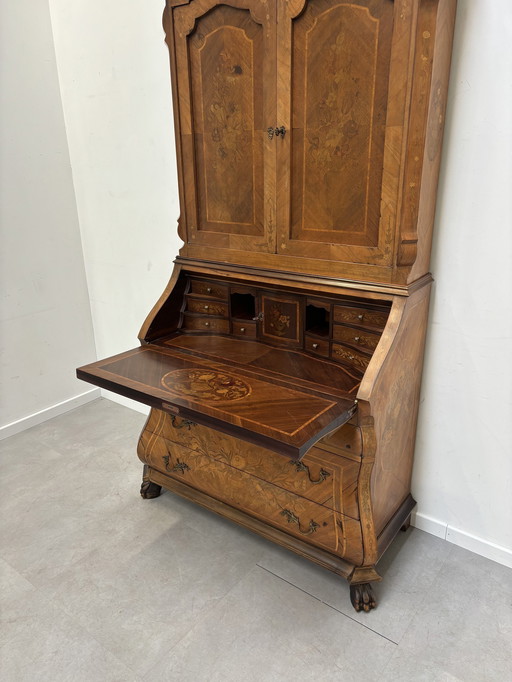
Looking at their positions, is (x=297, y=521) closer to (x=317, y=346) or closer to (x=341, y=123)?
(x=317, y=346)

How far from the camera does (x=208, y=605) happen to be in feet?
5.66

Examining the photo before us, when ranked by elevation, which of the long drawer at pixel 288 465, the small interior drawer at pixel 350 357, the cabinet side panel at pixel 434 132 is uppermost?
the cabinet side panel at pixel 434 132

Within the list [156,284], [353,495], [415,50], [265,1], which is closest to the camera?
[415,50]

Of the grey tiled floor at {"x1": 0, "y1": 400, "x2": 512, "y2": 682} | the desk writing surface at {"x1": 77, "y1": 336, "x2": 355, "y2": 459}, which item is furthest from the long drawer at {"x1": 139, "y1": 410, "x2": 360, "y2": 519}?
the grey tiled floor at {"x1": 0, "y1": 400, "x2": 512, "y2": 682}

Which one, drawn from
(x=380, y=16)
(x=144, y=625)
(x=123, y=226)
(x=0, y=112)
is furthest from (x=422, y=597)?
(x=0, y=112)

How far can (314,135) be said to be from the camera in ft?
5.10

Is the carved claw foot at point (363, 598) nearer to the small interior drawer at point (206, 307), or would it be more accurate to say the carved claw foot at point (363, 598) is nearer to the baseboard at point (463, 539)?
the baseboard at point (463, 539)

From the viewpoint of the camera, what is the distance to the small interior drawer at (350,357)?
1.63 meters

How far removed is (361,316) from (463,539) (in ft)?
3.45

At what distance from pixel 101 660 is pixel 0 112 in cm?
247

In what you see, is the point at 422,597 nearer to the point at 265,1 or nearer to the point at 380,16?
the point at 380,16

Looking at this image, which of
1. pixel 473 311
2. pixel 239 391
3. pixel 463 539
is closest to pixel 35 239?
pixel 239 391

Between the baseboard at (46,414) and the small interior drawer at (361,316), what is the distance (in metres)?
2.09

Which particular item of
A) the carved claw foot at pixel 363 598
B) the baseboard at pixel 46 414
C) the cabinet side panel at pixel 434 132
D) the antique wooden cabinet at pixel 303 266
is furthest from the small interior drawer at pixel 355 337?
the baseboard at pixel 46 414
